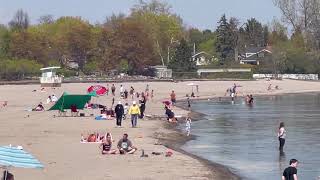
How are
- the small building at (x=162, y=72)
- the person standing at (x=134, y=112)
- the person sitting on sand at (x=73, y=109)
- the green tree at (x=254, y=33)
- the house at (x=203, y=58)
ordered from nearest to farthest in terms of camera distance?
1. the person standing at (x=134, y=112)
2. the person sitting on sand at (x=73, y=109)
3. the small building at (x=162, y=72)
4. the house at (x=203, y=58)
5. the green tree at (x=254, y=33)

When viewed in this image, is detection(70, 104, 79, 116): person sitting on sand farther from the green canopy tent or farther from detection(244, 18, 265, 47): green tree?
detection(244, 18, 265, 47): green tree

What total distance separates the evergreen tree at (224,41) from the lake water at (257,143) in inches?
3637

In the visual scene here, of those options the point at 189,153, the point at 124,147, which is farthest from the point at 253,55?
the point at 124,147

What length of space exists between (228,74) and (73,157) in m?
102

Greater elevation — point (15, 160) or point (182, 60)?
point (182, 60)

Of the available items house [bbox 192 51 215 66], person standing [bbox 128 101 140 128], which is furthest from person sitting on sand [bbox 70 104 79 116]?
house [bbox 192 51 215 66]

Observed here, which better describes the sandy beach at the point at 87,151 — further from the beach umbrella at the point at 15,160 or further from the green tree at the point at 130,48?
the green tree at the point at 130,48

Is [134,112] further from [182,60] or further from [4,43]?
[4,43]

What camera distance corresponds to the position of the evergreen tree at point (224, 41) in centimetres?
14762

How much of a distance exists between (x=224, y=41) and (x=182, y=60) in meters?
25.3

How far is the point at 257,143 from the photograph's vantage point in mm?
33562

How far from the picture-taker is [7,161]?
1323 cm

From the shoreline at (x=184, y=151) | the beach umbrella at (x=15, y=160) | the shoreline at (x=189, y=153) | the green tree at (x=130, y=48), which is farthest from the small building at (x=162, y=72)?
the beach umbrella at (x=15, y=160)

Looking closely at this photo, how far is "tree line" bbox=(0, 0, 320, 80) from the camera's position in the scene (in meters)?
120
